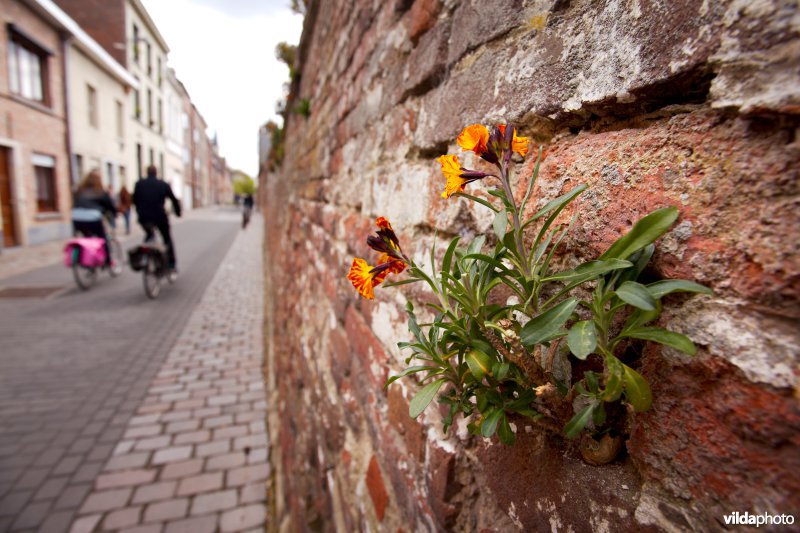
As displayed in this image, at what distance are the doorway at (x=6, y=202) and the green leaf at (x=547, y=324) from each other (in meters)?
14.5

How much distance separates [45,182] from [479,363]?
54.1ft

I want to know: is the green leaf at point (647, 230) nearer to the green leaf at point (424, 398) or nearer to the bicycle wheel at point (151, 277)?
the green leaf at point (424, 398)

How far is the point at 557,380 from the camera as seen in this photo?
0.57 metres

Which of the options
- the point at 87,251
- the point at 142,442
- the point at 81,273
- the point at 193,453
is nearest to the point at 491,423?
the point at 193,453

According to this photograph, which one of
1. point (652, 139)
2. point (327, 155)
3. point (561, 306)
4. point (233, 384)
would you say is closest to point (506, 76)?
point (652, 139)

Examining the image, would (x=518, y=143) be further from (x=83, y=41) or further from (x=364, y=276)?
(x=83, y=41)

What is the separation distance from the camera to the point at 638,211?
0.50 metres

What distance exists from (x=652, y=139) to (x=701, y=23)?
120mm

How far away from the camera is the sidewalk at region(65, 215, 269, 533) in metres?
2.88

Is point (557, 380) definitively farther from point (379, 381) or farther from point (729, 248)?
point (379, 381)

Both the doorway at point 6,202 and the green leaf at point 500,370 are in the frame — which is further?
the doorway at point 6,202

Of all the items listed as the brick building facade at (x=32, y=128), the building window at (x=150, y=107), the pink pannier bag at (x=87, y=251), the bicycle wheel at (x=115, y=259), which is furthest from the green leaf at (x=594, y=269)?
the building window at (x=150, y=107)

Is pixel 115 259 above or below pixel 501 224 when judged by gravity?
below

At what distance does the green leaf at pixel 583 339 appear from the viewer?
0.42 meters
